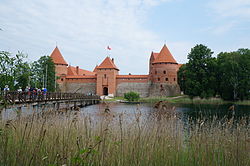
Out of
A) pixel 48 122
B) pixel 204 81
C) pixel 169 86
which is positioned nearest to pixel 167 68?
pixel 169 86

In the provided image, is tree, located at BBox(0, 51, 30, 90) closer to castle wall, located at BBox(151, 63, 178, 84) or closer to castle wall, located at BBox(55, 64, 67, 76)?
castle wall, located at BBox(151, 63, 178, 84)

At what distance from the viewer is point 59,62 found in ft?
132

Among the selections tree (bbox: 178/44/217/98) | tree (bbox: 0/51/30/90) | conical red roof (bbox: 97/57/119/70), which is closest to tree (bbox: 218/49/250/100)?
tree (bbox: 178/44/217/98)

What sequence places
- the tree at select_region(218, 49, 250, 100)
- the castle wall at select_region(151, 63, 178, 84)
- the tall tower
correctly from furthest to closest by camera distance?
the tall tower < the castle wall at select_region(151, 63, 178, 84) < the tree at select_region(218, 49, 250, 100)

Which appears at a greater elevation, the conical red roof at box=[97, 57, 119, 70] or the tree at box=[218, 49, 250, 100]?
the conical red roof at box=[97, 57, 119, 70]

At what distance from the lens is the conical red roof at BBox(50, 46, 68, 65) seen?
1583 inches

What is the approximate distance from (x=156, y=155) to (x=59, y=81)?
3857 cm

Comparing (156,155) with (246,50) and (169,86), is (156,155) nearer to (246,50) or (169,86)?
(246,50)

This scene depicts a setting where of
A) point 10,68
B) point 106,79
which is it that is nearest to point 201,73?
point 106,79

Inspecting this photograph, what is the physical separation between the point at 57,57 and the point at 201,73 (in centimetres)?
2472

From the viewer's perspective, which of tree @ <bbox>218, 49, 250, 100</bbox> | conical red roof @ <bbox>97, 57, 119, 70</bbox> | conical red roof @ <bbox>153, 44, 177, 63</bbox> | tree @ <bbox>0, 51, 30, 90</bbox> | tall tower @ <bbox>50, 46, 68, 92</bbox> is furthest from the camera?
tall tower @ <bbox>50, 46, 68, 92</bbox>

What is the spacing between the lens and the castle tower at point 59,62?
40062 millimetres

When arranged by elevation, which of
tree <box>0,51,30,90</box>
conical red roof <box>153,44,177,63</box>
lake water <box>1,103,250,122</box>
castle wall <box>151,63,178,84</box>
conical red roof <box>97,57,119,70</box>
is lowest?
lake water <box>1,103,250,122</box>

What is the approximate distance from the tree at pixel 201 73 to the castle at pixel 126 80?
6152 millimetres
